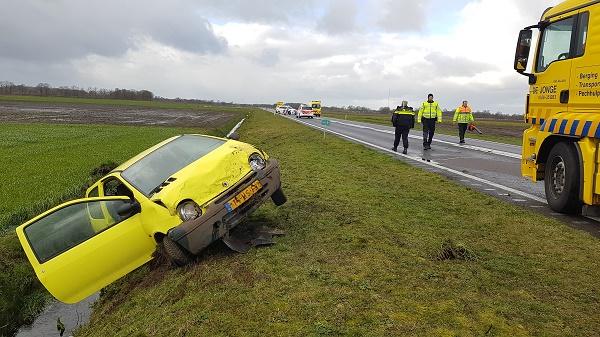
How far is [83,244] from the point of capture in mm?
5449

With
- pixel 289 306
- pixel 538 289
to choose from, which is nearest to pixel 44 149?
pixel 289 306

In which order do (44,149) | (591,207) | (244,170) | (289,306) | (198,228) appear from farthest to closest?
(44,149) → (591,207) → (244,170) → (198,228) → (289,306)

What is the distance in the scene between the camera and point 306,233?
6422mm

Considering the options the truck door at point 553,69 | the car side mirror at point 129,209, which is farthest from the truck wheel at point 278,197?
the truck door at point 553,69

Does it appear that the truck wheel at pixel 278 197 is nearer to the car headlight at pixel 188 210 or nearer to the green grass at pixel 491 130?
the car headlight at pixel 188 210

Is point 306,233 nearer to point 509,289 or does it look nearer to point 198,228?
point 198,228

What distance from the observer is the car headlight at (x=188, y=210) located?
5499 millimetres

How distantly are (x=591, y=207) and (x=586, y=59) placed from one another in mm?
2314

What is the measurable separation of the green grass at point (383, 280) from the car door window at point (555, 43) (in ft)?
7.93

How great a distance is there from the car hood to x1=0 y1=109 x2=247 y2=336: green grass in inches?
115

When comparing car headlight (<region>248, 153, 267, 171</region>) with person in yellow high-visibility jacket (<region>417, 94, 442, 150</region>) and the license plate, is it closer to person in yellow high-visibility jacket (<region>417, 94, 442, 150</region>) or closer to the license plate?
the license plate

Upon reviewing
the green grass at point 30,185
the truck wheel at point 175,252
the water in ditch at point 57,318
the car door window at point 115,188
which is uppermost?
the car door window at point 115,188

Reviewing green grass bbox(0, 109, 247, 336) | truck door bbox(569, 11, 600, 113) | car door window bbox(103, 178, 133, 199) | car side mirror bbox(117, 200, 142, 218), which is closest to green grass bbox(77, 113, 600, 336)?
car side mirror bbox(117, 200, 142, 218)

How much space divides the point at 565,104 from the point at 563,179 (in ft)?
3.71
